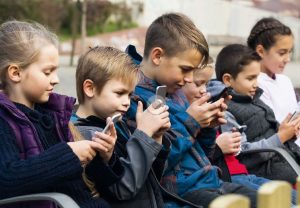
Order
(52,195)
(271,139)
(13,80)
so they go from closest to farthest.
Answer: (52,195), (13,80), (271,139)

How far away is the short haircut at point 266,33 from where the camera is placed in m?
5.40

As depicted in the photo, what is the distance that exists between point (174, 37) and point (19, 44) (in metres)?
0.89

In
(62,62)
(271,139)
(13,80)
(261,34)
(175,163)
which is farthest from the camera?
(62,62)

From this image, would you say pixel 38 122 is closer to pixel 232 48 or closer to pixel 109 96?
pixel 109 96

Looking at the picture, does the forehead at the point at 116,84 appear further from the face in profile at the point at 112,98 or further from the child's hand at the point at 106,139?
the child's hand at the point at 106,139

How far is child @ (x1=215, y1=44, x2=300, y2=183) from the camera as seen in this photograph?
4.65 meters

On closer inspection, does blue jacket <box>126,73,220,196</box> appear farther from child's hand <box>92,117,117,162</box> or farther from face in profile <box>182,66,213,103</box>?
child's hand <box>92,117,117,162</box>

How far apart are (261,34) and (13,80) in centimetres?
272

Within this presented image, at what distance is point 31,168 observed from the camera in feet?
9.66

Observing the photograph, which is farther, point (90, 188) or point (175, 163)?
point (175, 163)

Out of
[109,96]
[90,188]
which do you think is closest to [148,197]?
[90,188]

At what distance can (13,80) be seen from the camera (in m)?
3.11

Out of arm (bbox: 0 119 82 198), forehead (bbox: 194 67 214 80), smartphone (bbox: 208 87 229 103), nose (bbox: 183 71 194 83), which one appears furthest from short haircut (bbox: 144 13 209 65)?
arm (bbox: 0 119 82 198)

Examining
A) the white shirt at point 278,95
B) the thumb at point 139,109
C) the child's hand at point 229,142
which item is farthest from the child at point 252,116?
the thumb at point 139,109
